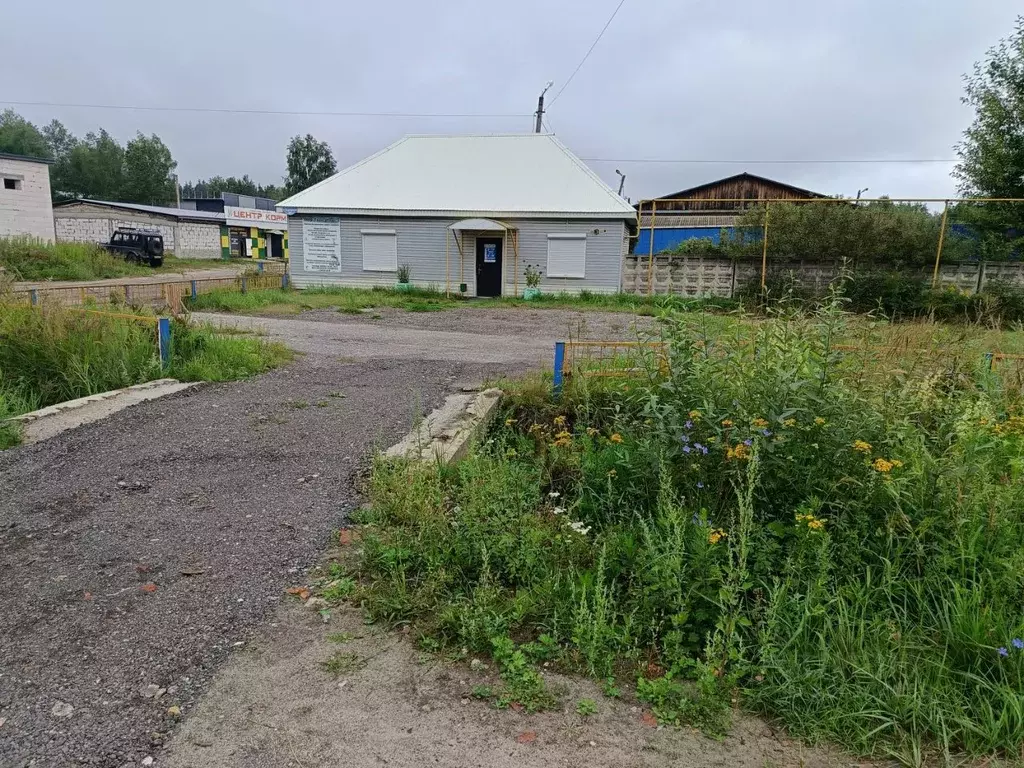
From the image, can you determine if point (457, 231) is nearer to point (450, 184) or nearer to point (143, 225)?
point (450, 184)

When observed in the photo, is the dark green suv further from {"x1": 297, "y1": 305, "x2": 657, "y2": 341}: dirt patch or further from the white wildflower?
the white wildflower

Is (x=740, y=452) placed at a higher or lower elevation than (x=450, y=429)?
higher

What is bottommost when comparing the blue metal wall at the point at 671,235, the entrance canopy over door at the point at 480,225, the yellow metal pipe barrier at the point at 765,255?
the yellow metal pipe barrier at the point at 765,255

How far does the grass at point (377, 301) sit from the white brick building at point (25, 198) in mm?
17928

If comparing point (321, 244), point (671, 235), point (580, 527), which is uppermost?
point (671, 235)

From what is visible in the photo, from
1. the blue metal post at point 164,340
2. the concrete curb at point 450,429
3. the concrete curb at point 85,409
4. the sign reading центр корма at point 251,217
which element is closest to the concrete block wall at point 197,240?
the sign reading центр корма at point 251,217

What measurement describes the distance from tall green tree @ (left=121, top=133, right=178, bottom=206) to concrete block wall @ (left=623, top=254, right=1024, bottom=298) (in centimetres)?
7183

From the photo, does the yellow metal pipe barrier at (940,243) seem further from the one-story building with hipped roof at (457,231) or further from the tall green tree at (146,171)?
the tall green tree at (146,171)

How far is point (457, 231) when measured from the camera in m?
21.1

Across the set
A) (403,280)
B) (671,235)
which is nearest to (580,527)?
(403,280)

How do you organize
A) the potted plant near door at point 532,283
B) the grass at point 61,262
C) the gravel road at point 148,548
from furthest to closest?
the grass at point 61,262
the potted plant near door at point 532,283
the gravel road at point 148,548

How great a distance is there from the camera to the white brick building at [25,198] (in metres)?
29.3

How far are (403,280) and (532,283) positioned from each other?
431cm

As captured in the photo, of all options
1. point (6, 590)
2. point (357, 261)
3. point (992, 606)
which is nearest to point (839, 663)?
point (992, 606)
